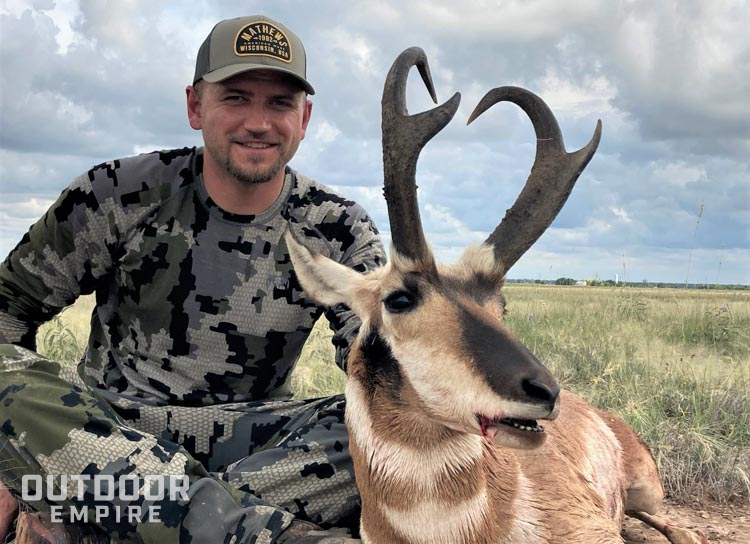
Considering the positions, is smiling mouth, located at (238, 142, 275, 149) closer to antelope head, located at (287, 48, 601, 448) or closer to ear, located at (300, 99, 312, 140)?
ear, located at (300, 99, 312, 140)

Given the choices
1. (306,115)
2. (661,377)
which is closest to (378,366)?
(306,115)

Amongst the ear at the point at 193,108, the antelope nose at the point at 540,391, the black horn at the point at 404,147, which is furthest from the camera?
the ear at the point at 193,108

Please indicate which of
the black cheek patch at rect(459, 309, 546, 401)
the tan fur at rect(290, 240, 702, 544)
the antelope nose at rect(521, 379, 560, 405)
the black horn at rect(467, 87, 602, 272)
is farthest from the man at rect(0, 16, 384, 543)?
the antelope nose at rect(521, 379, 560, 405)

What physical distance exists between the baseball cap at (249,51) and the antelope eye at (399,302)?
7.17 feet

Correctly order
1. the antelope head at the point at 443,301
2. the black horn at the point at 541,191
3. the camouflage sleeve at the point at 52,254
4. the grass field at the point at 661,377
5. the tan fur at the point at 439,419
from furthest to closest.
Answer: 1. the grass field at the point at 661,377
2. the camouflage sleeve at the point at 52,254
3. the black horn at the point at 541,191
4. the tan fur at the point at 439,419
5. the antelope head at the point at 443,301

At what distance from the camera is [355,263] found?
16.7 ft

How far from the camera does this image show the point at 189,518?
371cm

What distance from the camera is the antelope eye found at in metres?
3.41

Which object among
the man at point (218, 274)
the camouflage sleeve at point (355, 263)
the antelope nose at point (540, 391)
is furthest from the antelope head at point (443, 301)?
the man at point (218, 274)

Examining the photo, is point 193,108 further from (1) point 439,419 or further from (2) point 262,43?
(1) point 439,419

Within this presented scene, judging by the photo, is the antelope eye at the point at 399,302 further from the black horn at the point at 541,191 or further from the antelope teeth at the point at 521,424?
the antelope teeth at the point at 521,424

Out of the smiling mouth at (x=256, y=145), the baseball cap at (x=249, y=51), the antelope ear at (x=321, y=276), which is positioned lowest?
the antelope ear at (x=321, y=276)

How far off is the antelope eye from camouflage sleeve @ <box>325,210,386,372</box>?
109 centimetres

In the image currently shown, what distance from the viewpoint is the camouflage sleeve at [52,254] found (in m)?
5.04
